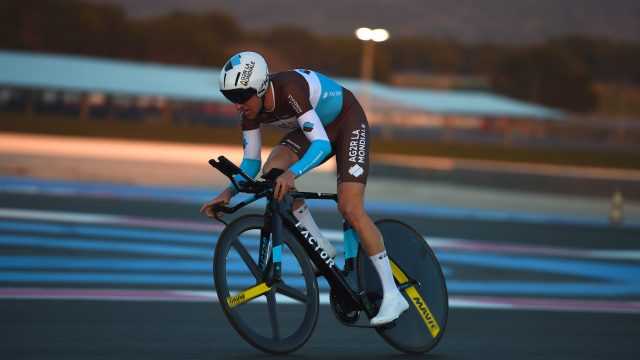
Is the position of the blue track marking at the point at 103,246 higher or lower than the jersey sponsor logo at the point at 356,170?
lower

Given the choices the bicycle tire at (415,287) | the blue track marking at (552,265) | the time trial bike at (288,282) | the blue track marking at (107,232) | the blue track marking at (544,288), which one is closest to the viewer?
the time trial bike at (288,282)

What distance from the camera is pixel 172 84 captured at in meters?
70.8

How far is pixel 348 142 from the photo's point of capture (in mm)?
5762

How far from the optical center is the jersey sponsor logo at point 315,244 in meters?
5.54

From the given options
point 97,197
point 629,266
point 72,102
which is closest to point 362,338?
point 629,266

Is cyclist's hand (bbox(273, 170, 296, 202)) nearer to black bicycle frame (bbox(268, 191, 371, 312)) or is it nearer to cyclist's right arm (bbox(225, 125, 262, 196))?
black bicycle frame (bbox(268, 191, 371, 312))

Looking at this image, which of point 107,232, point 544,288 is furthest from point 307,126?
point 107,232

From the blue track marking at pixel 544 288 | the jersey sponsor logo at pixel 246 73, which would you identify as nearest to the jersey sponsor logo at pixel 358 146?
the jersey sponsor logo at pixel 246 73

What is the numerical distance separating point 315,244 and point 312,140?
615 mm

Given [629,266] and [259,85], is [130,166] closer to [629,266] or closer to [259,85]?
[629,266]

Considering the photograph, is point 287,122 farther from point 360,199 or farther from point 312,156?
point 360,199

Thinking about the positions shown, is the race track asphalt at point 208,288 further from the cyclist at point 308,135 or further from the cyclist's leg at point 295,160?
the cyclist at point 308,135

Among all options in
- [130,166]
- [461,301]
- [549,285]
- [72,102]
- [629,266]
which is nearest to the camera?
[461,301]

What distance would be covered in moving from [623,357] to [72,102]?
72.6 m
